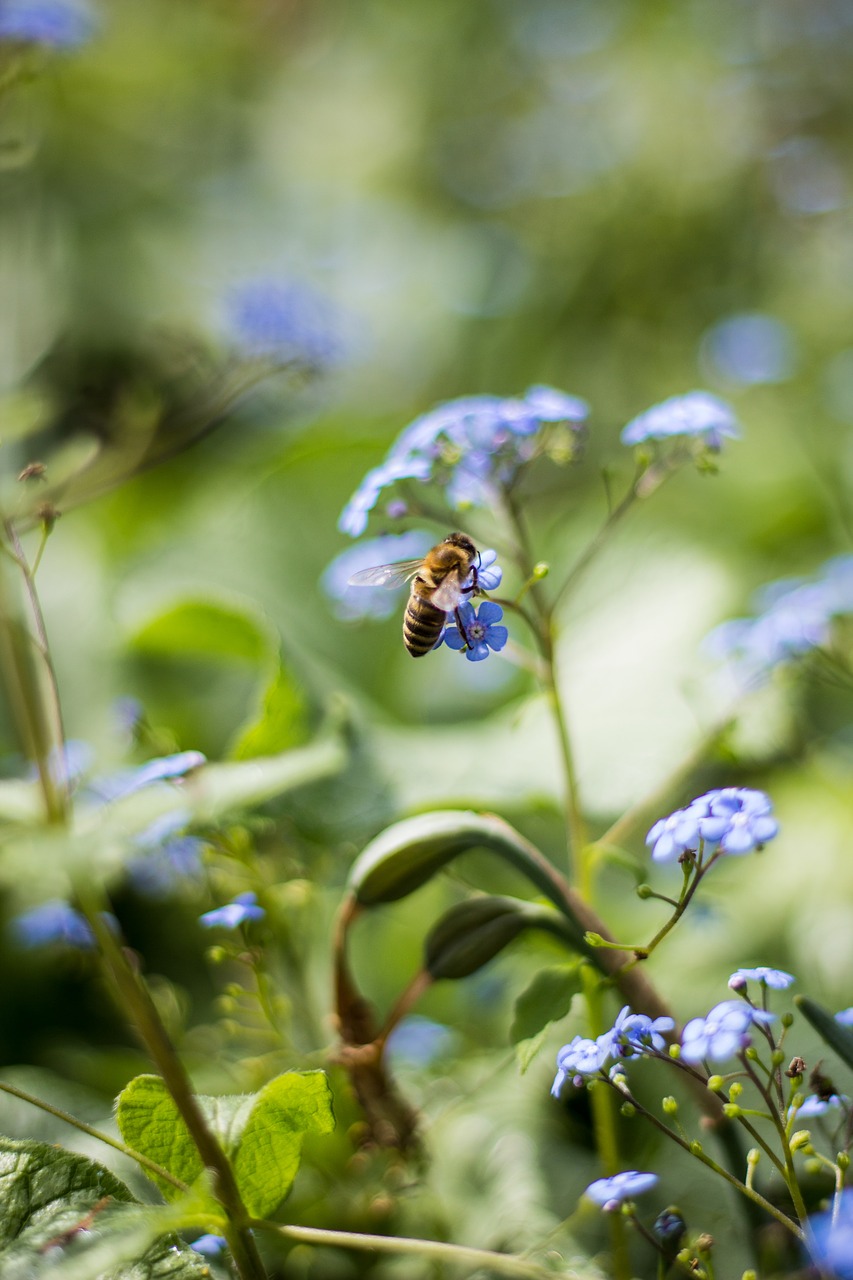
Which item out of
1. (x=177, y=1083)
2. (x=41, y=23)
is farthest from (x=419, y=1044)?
(x=41, y=23)

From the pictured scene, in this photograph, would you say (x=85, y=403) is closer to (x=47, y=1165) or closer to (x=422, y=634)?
(x=422, y=634)

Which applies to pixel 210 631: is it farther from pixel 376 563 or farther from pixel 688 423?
pixel 688 423

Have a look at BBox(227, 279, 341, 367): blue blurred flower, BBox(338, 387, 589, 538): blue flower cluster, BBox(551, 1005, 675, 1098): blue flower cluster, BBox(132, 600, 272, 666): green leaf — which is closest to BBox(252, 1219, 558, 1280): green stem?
BBox(551, 1005, 675, 1098): blue flower cluster

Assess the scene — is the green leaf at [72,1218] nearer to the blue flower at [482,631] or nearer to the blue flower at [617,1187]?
the blue flower at [617,1187]

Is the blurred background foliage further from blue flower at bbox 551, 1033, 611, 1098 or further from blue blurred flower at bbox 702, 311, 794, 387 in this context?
blue flower at bbox 551, 1033, 611, 1098

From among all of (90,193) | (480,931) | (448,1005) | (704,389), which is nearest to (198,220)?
(90,193)

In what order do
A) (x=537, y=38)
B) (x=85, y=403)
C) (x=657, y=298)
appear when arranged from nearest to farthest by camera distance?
1. (x=85, y=403)
2. (x=657, y=298)
3. (x=537, y=38)
